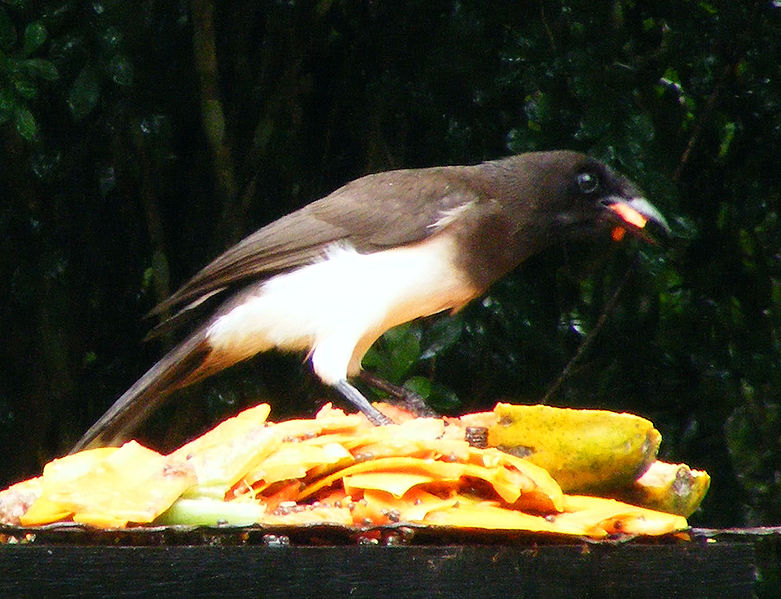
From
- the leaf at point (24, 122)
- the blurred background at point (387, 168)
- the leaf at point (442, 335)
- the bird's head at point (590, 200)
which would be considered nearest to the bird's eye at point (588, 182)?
the bird's head at point (590, 200)

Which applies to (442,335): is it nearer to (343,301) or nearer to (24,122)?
(343,301)

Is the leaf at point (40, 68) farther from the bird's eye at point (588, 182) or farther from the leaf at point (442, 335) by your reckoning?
the bird's eye at point (588, 182)

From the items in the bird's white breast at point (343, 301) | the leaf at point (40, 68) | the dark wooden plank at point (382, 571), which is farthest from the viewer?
the leaf at point (40, 68)

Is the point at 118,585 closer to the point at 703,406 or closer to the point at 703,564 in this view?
the point at 703,564

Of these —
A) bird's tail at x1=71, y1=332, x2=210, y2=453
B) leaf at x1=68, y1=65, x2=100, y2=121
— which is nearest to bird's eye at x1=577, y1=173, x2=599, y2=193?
bird's tail at x1=71, y1=332, x2=210, y2=453

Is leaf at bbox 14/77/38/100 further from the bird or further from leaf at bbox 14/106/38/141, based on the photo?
the bird

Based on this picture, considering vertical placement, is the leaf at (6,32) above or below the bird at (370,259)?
above

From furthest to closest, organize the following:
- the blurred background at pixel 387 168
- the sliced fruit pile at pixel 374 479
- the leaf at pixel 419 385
Answer: the blurred background at pixel 387 168
the leaf at pixel 419 385
the sliced fruit pile at pixel 374 479

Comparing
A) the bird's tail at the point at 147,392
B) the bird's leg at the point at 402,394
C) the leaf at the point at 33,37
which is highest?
the leaf at the point at 33,37
